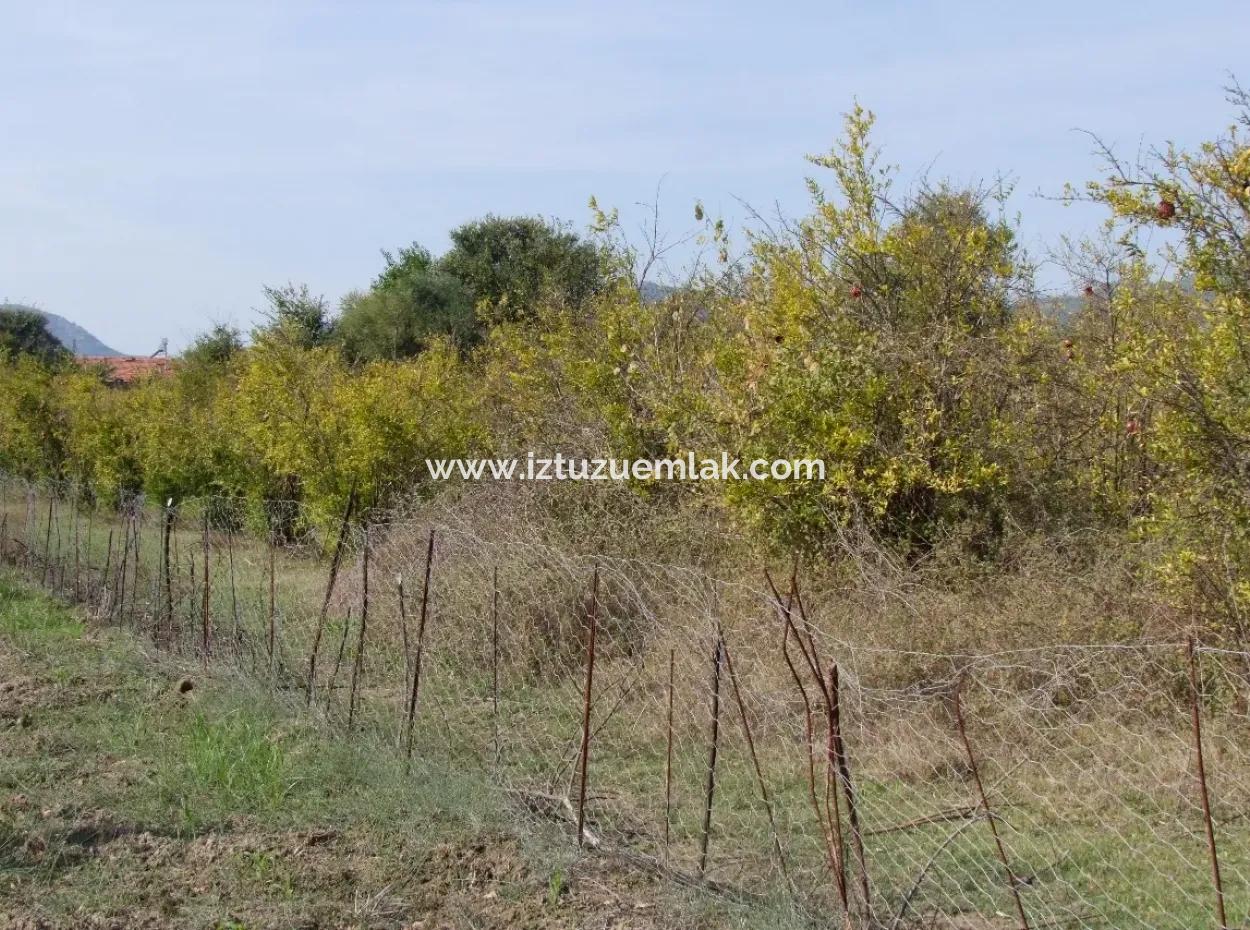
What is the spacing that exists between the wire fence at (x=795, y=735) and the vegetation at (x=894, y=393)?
32.1 inches

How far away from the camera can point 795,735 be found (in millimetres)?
4844

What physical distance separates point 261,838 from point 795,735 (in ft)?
7.18

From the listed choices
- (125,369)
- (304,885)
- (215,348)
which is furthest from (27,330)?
(304,885)

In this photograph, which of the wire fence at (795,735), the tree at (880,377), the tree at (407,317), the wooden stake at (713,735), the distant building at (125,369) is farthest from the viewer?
the tree at (407,317)

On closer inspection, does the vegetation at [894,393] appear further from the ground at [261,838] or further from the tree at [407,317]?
the tree at [407,317]

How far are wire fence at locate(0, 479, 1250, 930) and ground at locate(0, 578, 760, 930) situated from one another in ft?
0.68

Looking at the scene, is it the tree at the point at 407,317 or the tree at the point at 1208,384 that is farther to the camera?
the tree at the point at 407,317

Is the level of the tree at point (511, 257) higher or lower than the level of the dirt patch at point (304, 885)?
higher

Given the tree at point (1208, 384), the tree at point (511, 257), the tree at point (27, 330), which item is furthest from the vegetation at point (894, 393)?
Answer: the tree at point (27, 330)

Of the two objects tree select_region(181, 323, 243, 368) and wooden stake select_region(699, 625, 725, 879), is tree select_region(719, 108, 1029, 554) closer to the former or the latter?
wooden stake select_region(699, 625, 725, 879)

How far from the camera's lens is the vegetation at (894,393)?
17.6 feet

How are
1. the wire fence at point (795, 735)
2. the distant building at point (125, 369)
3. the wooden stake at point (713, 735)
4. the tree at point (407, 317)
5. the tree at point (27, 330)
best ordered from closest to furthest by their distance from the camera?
the wire fence at point (795, 735) < the wooden stake at point (713, 735) < the distant building at point (125, 369) < the tree at point (407, 317) < the tree at point (27, 330)

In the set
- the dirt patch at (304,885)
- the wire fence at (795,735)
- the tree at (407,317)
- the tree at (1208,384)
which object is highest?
the tree at (407,317)

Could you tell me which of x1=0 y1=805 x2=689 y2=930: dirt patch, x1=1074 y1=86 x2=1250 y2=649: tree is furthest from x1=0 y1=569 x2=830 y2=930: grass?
x1=1074 y1=86 x2=1250 y2=649: tree
